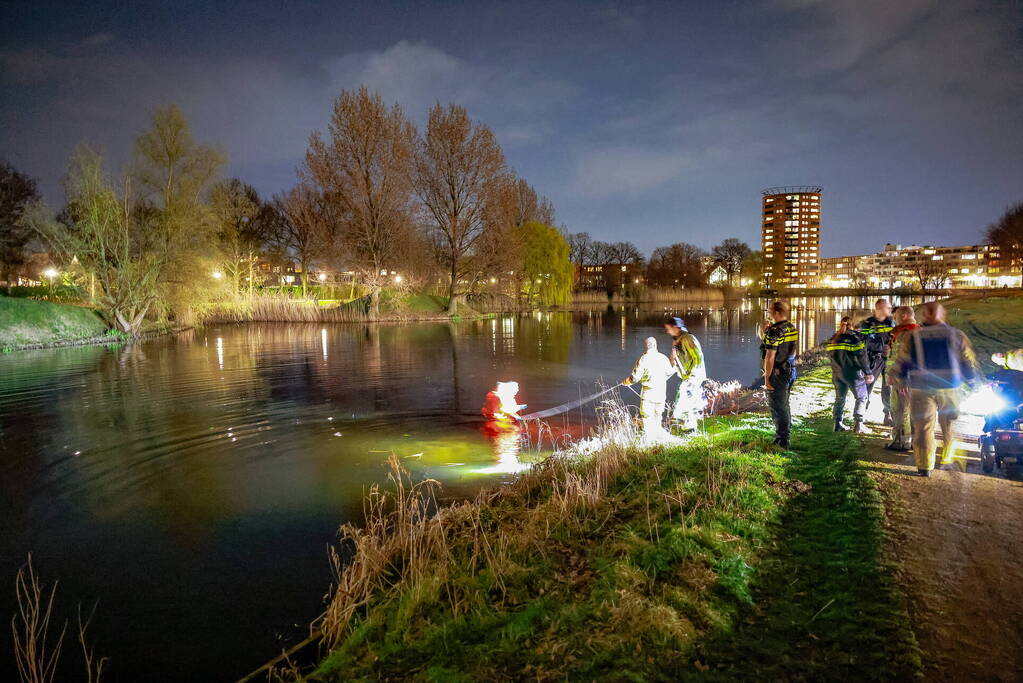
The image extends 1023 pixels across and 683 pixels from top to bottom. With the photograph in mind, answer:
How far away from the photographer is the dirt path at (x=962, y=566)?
373 cm

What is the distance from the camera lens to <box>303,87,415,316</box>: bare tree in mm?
45969

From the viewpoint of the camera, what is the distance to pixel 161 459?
1000cm

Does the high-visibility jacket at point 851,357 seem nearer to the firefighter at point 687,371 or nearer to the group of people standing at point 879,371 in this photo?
the group of people standing at point 879,371

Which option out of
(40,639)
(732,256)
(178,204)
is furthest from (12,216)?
(732,256)

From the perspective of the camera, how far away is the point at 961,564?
4.82 m

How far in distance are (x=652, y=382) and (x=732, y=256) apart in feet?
412

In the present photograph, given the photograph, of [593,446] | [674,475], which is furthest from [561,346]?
[674,475]

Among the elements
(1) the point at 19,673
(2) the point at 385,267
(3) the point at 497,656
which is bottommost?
(1) the point at 19,673

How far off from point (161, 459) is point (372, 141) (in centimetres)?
4064

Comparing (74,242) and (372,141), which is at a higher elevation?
(372,141)

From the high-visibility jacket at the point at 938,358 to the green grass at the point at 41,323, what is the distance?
34.7 metres

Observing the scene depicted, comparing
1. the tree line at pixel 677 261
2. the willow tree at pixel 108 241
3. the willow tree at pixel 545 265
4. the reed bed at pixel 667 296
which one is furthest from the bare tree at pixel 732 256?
the willow tree at pixel 108 241

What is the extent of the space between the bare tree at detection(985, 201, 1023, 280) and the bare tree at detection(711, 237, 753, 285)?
5311cm

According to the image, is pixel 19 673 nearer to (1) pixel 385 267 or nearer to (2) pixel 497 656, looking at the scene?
(2) pixel 497 656
